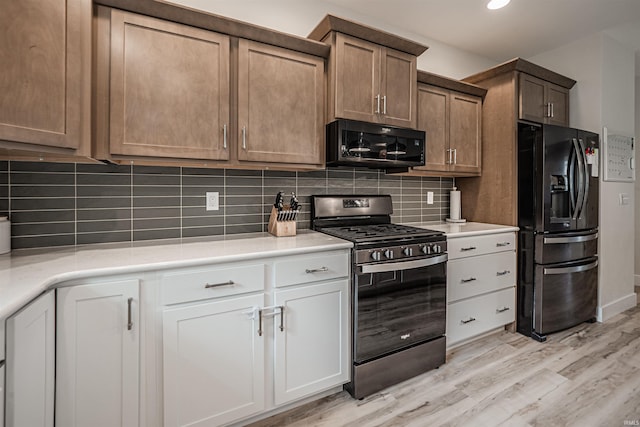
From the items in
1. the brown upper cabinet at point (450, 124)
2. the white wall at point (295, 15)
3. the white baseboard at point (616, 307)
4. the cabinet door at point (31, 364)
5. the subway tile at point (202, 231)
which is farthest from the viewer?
the white baseboard at point (616, 307)

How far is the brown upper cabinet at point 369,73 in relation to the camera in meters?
1.98

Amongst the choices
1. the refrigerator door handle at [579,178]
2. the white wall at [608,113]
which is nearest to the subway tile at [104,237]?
the refrigerator door handle at [579,178]

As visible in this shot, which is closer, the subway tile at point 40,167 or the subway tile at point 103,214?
the subway tile at point 40,167

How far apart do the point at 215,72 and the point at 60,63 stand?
2.22 ft

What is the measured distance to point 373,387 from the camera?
1832 millimetres

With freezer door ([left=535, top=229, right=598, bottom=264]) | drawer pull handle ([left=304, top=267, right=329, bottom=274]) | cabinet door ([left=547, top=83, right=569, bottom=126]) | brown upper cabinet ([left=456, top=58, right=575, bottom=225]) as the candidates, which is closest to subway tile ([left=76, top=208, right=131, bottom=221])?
drawer pull handle ([left=304, top=267, right=329, bottom=274])

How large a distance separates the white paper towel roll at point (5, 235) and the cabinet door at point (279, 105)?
114cm

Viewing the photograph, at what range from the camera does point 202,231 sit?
1.99 metres

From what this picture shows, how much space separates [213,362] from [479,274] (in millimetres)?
2017

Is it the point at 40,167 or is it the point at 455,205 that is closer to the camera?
the point at 40,167

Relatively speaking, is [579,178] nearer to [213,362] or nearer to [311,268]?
[311,268]

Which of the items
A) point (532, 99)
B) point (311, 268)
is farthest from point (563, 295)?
point (311, 268)

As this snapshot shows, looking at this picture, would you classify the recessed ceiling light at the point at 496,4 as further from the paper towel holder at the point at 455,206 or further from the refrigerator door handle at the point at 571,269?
the refrigerator door handle at the point at 571,269

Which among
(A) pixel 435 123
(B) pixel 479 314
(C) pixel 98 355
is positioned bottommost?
(B) pixel 479 314
